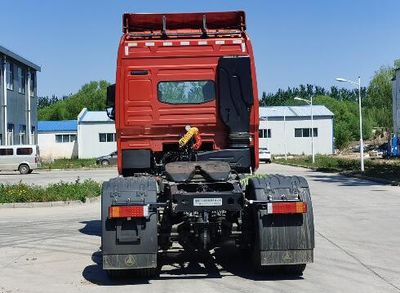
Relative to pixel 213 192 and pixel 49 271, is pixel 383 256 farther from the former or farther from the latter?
pixel 49 271

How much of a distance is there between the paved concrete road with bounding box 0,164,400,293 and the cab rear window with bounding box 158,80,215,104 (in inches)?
97.8

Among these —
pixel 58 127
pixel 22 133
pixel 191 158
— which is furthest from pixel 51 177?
pixel 58 127

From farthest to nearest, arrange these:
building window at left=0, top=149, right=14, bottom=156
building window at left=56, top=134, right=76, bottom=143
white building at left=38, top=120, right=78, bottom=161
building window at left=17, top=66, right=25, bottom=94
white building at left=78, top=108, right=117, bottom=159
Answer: building window at left=56, top=134, right=76, bottom=143
white building at left=38, top=120, right=78, bottom=161
white building at left=78, top=108, right=117, bottom=159
building window at left=17, top=66, right=25, bottom=94
building window at left=0, top=149, right=14, bottom=156

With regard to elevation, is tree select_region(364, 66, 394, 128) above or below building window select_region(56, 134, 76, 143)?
above

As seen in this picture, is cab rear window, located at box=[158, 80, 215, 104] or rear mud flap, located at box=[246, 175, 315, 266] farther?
cab rear window, located at box=[158, 80, 215, 104]

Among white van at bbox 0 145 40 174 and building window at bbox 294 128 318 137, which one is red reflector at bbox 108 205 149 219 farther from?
building window at bbox 294 128 318 137

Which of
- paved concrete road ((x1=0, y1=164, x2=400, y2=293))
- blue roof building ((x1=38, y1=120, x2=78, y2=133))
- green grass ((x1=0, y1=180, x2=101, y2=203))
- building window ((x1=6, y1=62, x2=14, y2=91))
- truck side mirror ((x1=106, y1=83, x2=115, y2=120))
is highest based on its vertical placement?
building window ((x1=6, y1=62, x2=14, y2=91))

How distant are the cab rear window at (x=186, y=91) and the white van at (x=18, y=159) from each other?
1418 inches

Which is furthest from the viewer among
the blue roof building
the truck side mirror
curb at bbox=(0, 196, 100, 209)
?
the blue roof building

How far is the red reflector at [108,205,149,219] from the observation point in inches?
285

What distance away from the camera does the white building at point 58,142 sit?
74.1 m

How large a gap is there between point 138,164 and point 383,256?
408cm

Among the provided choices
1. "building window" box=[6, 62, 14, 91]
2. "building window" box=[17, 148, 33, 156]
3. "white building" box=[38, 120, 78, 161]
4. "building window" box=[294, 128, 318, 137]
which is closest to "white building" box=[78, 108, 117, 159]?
"white building" box=[38, 120, 78, 161]

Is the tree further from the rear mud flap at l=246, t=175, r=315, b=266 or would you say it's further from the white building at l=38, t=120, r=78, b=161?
the rear mud flap at l=246, t=175, r=315, b=266
